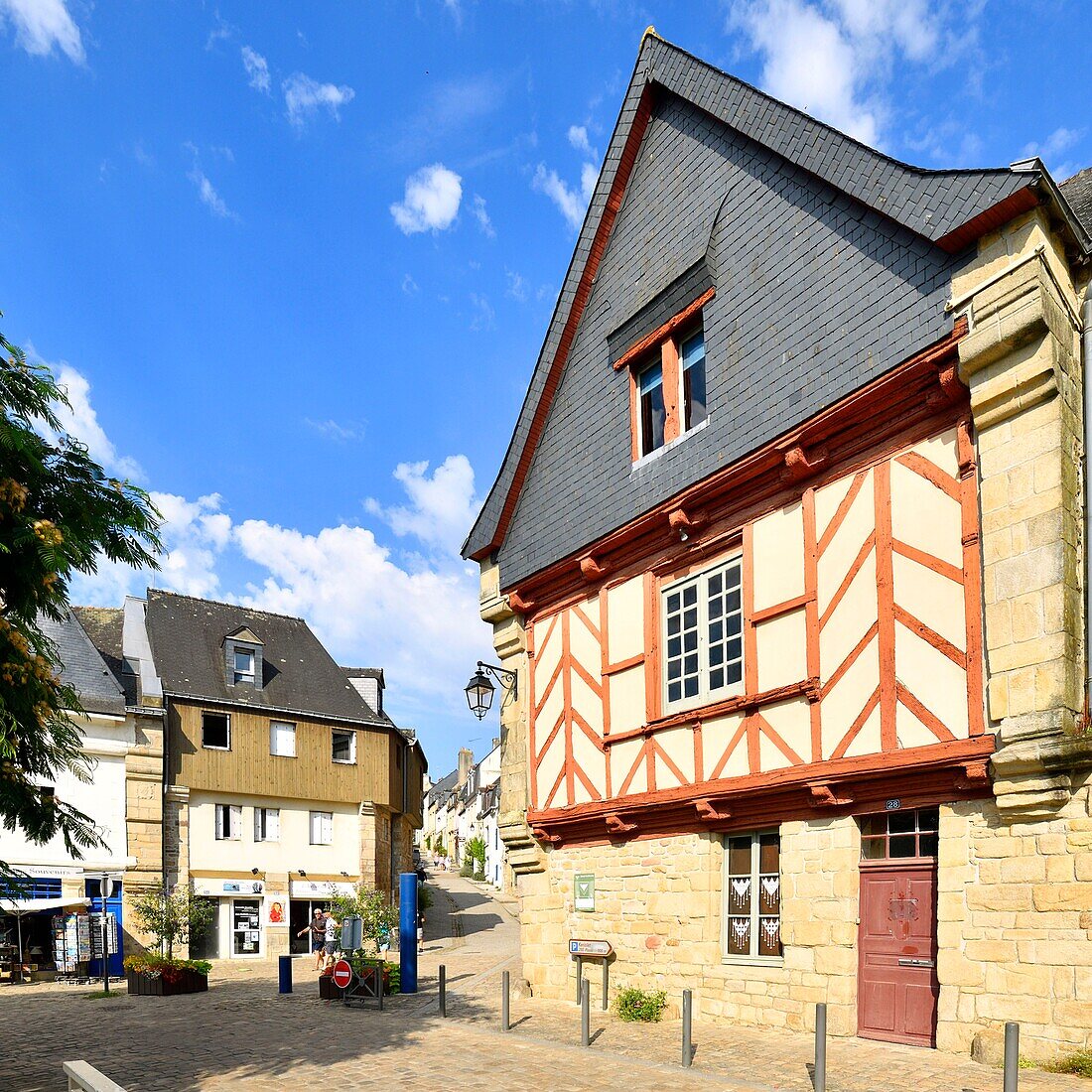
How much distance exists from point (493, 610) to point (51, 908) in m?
14.0

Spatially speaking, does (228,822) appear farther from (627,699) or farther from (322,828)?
(627,699)

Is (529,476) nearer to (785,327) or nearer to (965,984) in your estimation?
(785,327)

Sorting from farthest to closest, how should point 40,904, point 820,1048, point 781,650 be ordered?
point 40,904, point 781,650, point 820,1048

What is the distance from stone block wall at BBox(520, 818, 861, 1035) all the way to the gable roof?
494 cm

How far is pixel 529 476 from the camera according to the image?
594 inches

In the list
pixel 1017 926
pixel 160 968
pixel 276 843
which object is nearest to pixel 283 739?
pixel 276 843

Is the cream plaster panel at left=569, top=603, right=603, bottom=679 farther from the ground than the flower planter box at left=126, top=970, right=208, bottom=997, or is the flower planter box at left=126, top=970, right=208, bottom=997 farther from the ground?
the cream plaster panel at left=569, top=603, right=603, bottom=679

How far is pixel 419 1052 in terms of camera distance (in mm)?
10117

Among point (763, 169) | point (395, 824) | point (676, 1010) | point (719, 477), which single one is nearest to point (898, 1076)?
point (676, 1010)

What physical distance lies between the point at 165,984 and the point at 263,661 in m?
12.9

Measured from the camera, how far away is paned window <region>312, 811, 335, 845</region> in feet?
93.0

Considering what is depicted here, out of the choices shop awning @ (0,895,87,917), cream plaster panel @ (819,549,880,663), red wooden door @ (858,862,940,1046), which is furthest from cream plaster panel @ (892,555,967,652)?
shop awning @ (0,895,87,917)

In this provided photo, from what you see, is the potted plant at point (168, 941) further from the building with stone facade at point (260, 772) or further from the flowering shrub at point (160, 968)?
the building with stone facade at point (260, 772)

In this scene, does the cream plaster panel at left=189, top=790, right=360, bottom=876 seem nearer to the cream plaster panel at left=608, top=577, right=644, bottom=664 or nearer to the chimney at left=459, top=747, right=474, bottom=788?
the cream plaster panel at left=608, top=577, right=644, bottom=664
